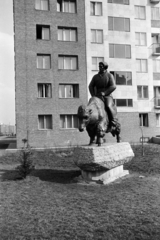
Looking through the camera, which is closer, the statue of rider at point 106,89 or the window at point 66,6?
the statue of rider at point 106,89

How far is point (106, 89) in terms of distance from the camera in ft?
31.6

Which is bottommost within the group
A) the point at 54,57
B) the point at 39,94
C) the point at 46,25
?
the point at 39,94

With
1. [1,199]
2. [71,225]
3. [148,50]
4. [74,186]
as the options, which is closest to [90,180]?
[74,186]

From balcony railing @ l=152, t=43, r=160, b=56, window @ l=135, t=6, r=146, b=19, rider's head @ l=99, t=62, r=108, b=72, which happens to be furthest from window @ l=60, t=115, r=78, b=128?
rider's head @ l=99, t=62, r=108, b=72

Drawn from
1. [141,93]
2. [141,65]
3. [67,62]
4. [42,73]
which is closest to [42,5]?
[67,62]

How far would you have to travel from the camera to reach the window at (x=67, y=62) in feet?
93.7

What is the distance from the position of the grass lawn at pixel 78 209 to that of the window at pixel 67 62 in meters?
21.2

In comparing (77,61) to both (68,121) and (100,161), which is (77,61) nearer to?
(68,121)

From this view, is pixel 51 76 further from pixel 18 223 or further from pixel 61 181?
pixel 18 223

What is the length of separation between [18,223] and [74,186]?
311 centimetres

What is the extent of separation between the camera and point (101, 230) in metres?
4.62

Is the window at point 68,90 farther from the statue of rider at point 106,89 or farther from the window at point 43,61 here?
the statue of rider at point 106,89

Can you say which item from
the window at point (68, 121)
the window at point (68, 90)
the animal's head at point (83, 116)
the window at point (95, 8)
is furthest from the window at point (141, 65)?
the animal's head at point (83, 116)

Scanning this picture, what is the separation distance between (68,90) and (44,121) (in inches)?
181
